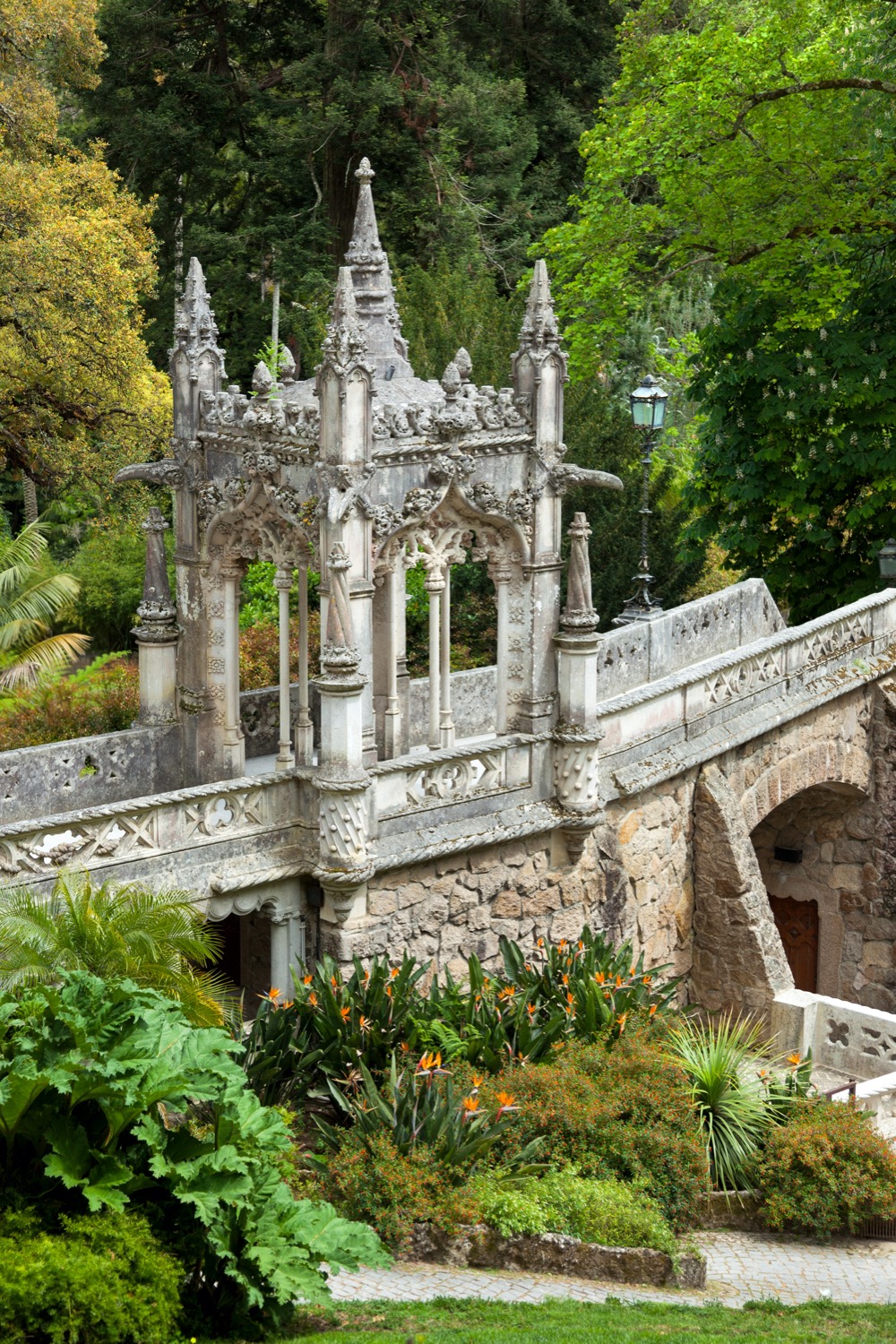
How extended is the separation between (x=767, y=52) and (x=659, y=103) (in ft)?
5.99

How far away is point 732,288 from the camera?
2395 cm

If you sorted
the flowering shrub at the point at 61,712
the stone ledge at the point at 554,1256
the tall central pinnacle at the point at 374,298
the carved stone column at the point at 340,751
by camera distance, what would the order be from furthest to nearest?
the flowering shrub at the point at 61,712 < the tall central pinnacle at the point at 374,298 < the carved stone column at the point at 340,751 < the stone ledge at the point at 554,1256

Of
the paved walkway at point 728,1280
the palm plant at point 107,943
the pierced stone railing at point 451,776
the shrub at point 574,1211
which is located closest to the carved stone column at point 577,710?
the pierced stone railing at point 451,776

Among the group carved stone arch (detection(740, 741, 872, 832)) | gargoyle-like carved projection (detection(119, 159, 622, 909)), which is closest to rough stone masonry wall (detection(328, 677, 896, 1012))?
carved stone arch (detection(740, 741, 872, 832))

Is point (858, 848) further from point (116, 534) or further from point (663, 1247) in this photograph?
point (116, 534)

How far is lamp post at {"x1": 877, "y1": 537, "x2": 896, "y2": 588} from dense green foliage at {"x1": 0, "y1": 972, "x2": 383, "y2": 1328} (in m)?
14.9

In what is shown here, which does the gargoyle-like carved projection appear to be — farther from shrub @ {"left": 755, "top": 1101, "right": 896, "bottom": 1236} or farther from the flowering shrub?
shrub @ {"left": 755, "top": 1101, "right": 896, "bottom": 1236}

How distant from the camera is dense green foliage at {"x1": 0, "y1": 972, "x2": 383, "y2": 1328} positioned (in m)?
9.43

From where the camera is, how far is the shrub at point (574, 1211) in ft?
38.3

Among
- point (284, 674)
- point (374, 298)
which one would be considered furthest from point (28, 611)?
point (374, 298)

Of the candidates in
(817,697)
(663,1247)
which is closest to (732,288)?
(817,697)

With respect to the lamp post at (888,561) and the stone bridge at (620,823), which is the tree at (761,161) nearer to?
the lamp post at (888,561)

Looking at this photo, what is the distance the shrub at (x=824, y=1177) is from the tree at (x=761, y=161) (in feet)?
39.9

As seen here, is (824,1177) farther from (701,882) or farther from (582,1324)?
(701,882)
